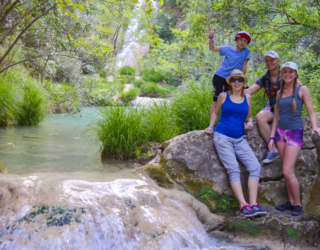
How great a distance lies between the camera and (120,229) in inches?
135

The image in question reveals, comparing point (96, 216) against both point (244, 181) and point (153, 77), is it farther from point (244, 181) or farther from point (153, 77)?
point (153, 77)

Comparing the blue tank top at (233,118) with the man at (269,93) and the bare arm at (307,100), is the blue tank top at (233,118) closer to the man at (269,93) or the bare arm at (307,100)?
the man at (269,93)

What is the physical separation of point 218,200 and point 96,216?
5.18ft

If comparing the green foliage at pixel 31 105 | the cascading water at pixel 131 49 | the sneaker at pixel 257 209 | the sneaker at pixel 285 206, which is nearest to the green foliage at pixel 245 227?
the sneaker at pixel 257 209

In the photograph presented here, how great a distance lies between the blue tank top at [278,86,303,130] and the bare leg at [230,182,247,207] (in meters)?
0.90

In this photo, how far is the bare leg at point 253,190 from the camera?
12.5ft

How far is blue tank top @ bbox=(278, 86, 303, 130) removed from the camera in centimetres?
382

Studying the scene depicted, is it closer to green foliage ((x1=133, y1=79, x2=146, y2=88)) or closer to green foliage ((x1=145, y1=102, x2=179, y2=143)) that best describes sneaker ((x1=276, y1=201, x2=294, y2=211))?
green foliage ((x1=145, y1=102, x2=179, y2=143))

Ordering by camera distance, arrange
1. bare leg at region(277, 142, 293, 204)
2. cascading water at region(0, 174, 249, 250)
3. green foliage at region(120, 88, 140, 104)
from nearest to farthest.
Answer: cascading water at region(0, 174, 249, 250) < bare leg at region(277, 142, 293, 204) < green foliage at region(120, 88, 140, 104)

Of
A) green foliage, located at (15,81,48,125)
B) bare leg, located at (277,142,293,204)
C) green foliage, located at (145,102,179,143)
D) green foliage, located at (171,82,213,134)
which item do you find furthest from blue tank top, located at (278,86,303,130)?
green foliage, located at (15,81,48,125)

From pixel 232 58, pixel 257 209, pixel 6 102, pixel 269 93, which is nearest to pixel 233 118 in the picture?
pixel 269 93

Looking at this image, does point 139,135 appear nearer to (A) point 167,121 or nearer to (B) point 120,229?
(A) point 167,121

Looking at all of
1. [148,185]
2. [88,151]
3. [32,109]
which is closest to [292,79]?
[148,185]

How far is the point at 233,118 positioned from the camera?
4164mm
